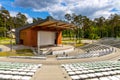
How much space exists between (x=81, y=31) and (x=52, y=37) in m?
29.2

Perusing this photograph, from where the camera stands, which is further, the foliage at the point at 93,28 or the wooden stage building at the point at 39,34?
the foliage at the point at 93,28

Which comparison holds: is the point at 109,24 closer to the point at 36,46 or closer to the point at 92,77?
the point at 36,46

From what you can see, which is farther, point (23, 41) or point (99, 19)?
point (99, 19)

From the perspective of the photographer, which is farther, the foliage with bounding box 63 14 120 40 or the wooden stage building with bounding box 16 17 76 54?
the foliage with bounding box 63 14 120 40

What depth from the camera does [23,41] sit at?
3391 cm

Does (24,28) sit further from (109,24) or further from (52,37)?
(109,24)

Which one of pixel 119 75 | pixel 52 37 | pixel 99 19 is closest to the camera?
pixel 119 75

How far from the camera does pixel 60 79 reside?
9.70 m

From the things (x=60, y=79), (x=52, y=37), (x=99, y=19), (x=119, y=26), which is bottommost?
(x=60, y=79)

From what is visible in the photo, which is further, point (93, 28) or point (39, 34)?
point (93, 28)

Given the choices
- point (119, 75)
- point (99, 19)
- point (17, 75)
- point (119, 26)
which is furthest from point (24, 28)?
point (99, 19)

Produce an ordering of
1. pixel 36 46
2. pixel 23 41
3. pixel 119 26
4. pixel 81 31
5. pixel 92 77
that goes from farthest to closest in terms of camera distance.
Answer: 1. pixel 81 31
2. pixel 119 26
3. pixel 23 41
4. pixel 36 46
5. pixel 92 77

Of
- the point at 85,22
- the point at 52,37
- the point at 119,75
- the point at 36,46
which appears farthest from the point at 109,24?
the point at 119,75

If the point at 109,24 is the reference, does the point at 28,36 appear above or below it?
below
